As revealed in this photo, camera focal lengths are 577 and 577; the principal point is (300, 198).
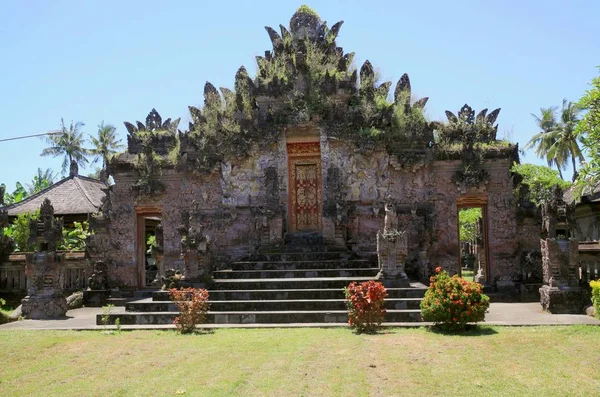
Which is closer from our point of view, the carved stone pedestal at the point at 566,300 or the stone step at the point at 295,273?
the carved stone pedestal at the point at 566,300

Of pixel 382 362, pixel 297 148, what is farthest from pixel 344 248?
pixel 382 362

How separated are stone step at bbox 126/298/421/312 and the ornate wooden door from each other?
5.68 m

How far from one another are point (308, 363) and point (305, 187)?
11080 millimetres

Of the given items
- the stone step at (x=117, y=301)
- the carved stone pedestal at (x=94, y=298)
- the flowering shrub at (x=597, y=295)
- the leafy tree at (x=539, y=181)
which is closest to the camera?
the flowering shrub at (x=597, y=295)

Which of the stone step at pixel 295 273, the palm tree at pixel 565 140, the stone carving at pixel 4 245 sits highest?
the palm tree at pixel 565 140

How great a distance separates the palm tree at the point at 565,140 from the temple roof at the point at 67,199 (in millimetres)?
31294

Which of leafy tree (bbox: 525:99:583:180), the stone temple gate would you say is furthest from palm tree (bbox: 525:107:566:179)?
the stone temple gate

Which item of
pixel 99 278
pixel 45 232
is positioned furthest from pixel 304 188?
pixel 45 232

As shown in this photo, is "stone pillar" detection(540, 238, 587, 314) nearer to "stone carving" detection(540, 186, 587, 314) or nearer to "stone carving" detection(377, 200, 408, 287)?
"stone carving" detection(540, 186, 587, 314)

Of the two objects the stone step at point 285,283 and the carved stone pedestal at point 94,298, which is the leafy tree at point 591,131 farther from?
the carved stone pedestal at point 94,298

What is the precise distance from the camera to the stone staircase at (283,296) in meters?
13.0

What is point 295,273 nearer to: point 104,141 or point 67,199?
point 67,199

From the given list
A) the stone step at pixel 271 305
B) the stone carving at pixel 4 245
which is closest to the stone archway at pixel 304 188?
the stone step at pixel 271 305

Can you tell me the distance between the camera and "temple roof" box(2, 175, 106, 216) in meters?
26.6
